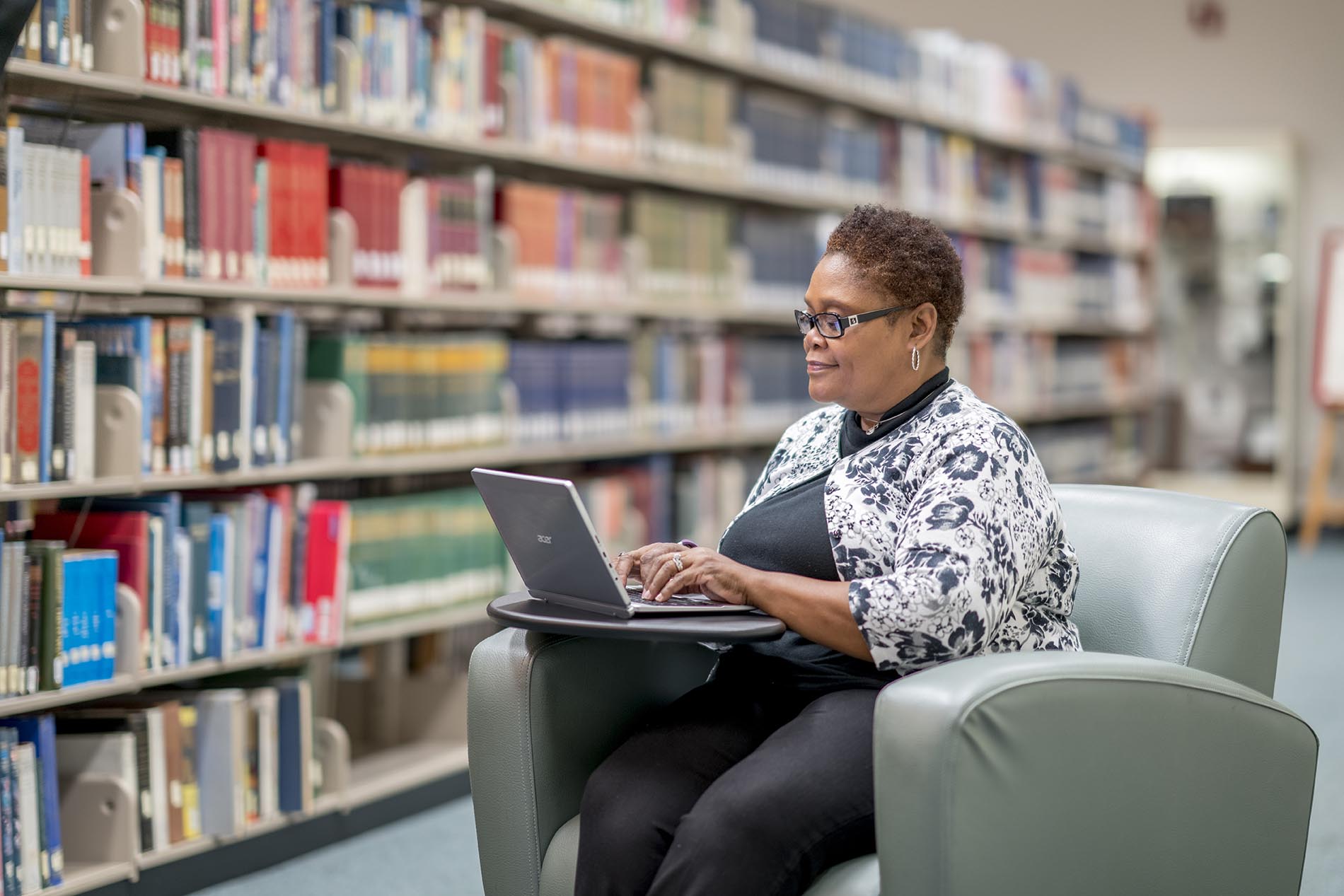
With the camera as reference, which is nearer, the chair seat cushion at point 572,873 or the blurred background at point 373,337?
the chair seat cushion at point 572,873

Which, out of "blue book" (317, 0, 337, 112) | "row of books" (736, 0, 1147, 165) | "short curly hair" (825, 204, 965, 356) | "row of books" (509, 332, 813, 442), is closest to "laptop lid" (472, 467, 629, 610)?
"short curly hair" (825, 204, 965, 356)

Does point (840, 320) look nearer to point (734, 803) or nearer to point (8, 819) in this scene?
point (734, 803)

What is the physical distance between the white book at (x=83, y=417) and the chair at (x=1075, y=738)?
3.27 ft

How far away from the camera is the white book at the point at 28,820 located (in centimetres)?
233

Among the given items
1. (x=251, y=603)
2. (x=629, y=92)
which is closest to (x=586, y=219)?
(x=629, y=92)

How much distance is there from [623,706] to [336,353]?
1.35 metres

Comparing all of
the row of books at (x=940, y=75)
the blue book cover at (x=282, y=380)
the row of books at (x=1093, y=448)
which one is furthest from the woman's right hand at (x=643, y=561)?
the row of books at (x=1093, y=448)

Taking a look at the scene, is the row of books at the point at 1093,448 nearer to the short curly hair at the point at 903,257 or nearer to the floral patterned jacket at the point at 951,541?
the short curly hair at the point at 903,257

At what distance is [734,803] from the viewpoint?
5.23ft

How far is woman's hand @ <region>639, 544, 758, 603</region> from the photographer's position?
177 cm

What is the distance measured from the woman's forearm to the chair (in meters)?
0.19

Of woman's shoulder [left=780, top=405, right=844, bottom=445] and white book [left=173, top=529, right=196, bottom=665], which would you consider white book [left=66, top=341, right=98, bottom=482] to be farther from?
woman's shoulder [left=780, top=405, right=844, bottom=445]

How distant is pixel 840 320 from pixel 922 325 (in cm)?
12

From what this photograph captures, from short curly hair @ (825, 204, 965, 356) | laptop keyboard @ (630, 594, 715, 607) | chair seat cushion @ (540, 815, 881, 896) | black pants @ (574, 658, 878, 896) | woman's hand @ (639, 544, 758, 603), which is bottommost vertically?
chair seat cushion @ (540, 815, 881, 896)
